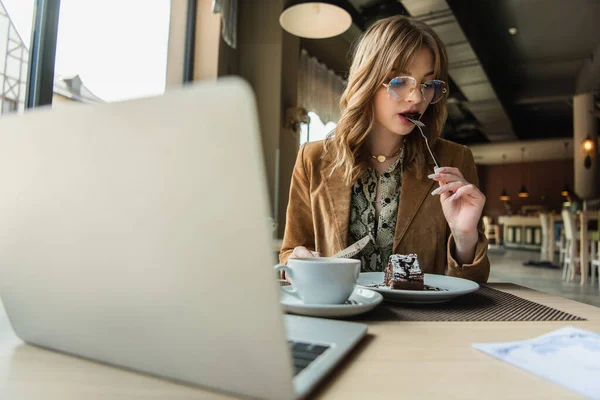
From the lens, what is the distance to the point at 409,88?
1.06m

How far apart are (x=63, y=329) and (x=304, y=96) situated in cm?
482

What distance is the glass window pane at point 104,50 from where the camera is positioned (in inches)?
80.9

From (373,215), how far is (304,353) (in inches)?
35.8

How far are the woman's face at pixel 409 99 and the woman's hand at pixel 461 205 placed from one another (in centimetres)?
27

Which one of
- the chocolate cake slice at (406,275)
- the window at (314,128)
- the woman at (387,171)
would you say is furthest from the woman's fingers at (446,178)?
the window at (314,128)

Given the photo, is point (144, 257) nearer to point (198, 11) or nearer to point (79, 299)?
point (79, 299)

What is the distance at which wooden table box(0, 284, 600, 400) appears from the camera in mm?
293

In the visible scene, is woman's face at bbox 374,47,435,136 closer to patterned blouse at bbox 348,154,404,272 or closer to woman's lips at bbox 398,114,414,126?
woman's lips at bbox 398,114,414,126

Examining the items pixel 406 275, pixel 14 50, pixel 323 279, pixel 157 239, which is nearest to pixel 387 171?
pixel 406 275

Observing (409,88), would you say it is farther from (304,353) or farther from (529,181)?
(529,181)

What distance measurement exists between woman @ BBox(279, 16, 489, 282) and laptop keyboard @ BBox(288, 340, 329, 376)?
0.68 meters

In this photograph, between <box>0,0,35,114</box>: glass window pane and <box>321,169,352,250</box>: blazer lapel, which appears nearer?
<box>321,169,352,250</box>: blazer lapel

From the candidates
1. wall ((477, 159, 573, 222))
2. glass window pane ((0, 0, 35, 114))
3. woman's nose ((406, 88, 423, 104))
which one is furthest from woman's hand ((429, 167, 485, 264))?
wall ((477, 159, 573, 222))

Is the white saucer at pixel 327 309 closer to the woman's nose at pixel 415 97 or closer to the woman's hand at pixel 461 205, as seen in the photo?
the woman's hand at pixel 461 205
